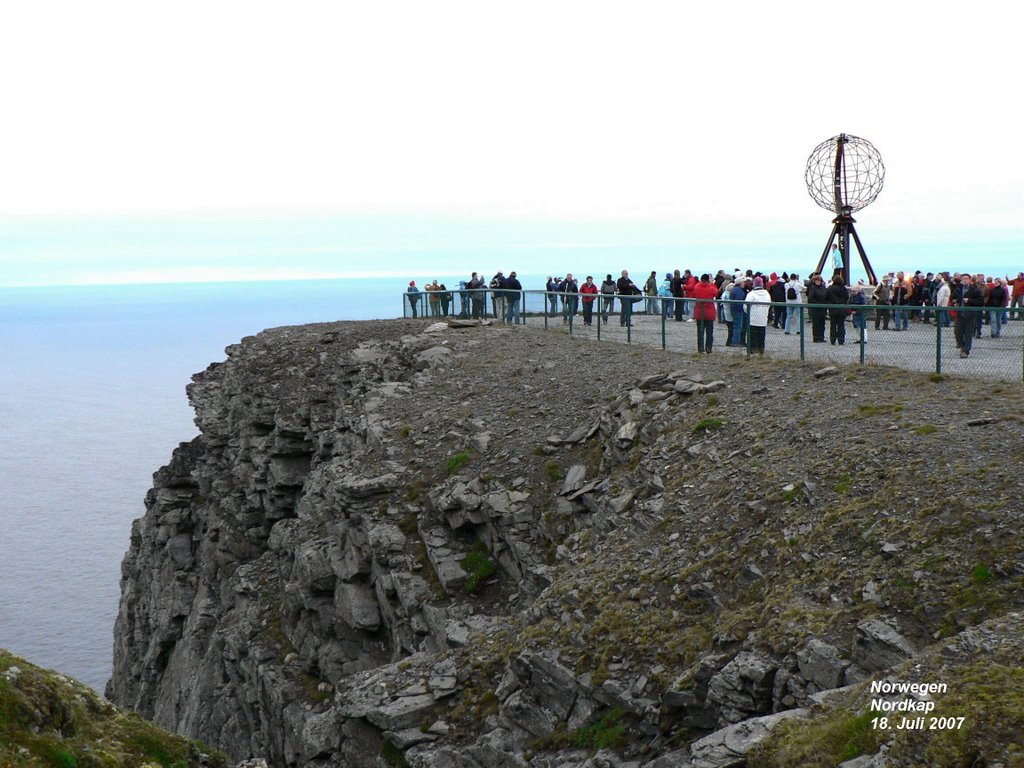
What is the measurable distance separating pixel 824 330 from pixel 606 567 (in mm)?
11468

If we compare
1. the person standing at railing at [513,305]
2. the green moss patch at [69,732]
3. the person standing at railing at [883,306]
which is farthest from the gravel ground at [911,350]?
the green moss patch at [69,732]

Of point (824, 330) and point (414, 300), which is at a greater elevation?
point (414, 300)

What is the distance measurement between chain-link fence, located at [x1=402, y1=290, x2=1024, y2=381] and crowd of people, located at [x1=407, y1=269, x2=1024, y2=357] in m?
0.03

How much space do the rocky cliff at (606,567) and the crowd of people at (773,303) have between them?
165 centimetres

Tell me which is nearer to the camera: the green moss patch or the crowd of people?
the green moss patch

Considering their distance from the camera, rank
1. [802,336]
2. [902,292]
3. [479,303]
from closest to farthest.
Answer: [802,336] → [902,292] → [479,303]

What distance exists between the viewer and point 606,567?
61.5 feet

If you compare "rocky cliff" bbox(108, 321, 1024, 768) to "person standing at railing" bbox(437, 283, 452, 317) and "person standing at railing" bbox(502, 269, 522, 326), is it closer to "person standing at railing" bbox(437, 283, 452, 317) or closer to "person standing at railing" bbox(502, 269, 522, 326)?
"person standing at railing" bbox(502, 269, 522, 326)

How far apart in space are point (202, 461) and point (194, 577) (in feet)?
17.1

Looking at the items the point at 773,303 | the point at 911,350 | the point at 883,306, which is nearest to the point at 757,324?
the point at 773,303

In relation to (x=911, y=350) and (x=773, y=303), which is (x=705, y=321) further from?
(x=911, y=350)

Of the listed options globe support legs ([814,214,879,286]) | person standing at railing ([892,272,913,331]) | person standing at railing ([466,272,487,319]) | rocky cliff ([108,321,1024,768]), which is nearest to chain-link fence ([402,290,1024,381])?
rocky cliff ([108,321,1024,768])

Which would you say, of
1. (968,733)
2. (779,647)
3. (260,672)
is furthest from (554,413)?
(968,733)

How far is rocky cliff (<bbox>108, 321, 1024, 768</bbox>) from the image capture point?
1345cm
